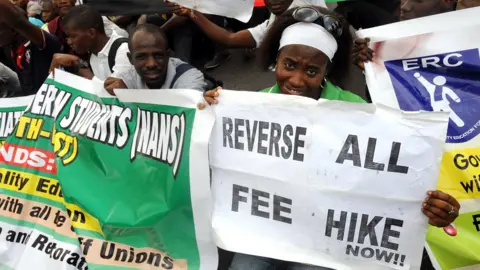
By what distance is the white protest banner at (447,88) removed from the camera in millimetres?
2291

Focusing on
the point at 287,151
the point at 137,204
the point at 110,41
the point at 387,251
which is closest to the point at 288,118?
the point at 287,151

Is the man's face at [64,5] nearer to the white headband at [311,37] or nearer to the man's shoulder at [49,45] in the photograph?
the man's shoulder at [49,45]

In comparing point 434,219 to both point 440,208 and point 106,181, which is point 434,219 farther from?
point 106,181

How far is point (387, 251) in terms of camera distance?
2.03 m

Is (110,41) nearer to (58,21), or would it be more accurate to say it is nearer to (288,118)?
(58,21)

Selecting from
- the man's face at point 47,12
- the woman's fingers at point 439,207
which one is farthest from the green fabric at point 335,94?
the man's face at point 47,12

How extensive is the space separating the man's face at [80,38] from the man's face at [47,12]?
2324 mm

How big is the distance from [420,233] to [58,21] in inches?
142

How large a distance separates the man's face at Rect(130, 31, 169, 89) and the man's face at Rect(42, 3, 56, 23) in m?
3.31

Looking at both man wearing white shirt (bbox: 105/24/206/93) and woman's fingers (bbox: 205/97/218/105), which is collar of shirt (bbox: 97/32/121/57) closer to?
man wearing white shirt (bbox: 105/24/206/93)

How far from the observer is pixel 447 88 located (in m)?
2.41

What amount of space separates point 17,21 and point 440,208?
3.04 meters

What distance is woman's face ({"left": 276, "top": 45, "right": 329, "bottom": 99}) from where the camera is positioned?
2.27 metres

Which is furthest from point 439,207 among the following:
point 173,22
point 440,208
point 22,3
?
point 22,3
